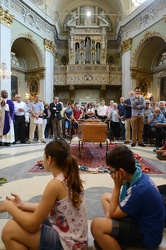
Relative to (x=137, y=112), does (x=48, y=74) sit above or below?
above

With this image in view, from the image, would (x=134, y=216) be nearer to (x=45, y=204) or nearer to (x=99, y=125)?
(x=45, y=204)

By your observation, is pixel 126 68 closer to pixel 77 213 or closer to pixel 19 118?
pixel 19 118

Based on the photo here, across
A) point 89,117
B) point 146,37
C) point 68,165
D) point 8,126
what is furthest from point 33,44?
point 68,165

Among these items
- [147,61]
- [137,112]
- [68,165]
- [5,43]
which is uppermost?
[147,61]

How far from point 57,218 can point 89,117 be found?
5.83 meters

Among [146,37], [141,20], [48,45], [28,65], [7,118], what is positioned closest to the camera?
[7,118]

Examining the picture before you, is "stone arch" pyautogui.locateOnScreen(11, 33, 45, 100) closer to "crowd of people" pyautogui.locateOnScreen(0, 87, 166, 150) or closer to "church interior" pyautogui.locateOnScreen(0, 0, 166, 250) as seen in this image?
"church interior" pyautogui.locateOnScreen(0, 0, 166, 250)

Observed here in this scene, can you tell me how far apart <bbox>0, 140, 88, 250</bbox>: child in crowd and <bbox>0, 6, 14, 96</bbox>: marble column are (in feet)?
33.1

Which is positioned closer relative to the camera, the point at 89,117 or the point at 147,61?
the point at 89,117

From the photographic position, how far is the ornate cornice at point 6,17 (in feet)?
34.7

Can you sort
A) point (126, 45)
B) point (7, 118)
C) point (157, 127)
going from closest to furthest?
point (157, 127)
point (7, 118)
point (126, 45)

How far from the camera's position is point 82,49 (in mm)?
17125

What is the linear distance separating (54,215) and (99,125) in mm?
3160

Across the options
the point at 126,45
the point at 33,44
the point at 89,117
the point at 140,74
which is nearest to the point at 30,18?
the point at 33,44
